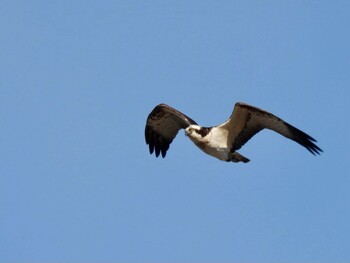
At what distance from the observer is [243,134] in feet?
78.9

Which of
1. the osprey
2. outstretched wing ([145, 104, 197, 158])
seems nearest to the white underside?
the osprey

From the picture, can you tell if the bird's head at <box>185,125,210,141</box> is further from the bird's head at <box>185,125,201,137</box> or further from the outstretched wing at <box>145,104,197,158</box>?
the outstretched wing at <box>145,104,197,158</box>

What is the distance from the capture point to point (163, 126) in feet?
85.1

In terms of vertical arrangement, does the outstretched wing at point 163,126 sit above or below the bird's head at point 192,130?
above

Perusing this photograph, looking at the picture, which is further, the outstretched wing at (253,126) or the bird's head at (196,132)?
the bird's head at (196,132)

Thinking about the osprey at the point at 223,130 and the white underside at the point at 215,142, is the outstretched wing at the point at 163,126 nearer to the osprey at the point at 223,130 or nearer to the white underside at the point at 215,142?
the osprey at the point at 223,130

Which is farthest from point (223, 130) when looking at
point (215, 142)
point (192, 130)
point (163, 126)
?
point (163, 126)

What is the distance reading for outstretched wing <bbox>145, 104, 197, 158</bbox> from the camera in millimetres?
25406

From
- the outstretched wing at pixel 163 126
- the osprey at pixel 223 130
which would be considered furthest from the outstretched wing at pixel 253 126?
the outstretched wing at pixel 163 126

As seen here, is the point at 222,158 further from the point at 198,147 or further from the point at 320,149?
the point at 320,149

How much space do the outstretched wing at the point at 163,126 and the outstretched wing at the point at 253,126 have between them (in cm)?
151

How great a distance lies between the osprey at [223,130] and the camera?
23203 millimetres

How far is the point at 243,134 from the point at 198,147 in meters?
1.05

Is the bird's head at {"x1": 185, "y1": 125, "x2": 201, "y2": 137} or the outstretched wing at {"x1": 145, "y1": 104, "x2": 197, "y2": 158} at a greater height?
the outstretched wing at {"x1": 145, "y1": 104, "x2": 197, "y2": 158}
